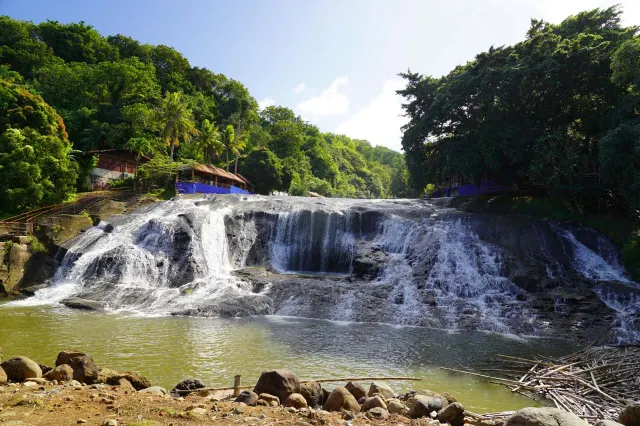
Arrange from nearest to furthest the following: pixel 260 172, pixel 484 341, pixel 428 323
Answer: pixel 484 341 → pixel 428 323 → pixel 260 172

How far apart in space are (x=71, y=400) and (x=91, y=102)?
47516mm

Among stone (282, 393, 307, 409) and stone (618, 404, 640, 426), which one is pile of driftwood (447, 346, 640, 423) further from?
stone (282, 393, 307, 409)

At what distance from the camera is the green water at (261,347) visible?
912 centimetres

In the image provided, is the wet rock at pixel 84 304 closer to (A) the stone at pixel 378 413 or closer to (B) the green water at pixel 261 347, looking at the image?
(B) the green water at pixel 261 347

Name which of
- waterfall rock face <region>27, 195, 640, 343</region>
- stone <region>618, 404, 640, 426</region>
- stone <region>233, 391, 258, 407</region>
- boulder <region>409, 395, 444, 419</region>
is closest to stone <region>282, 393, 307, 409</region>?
stone <region>233, 391, 258, 407</region>

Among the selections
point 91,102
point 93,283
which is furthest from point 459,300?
point 91,102

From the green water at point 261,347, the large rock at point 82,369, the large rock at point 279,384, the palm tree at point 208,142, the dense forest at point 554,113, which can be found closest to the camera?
the large rock at point 279,384

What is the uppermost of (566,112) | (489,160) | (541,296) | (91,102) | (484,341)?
(91,102)

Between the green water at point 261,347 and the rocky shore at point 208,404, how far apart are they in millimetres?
1526

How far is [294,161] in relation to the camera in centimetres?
5662

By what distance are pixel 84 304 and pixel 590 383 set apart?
1736cm

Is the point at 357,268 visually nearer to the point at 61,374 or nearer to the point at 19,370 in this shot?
the point at 61,374

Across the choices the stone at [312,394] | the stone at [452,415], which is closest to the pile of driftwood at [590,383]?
the stone at [452,415]

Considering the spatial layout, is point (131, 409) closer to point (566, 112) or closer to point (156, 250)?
point (156, 250)
